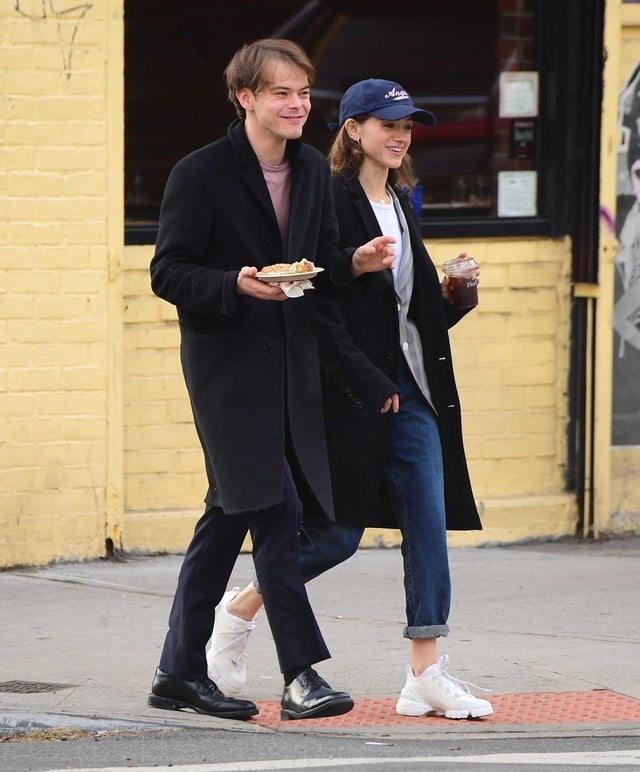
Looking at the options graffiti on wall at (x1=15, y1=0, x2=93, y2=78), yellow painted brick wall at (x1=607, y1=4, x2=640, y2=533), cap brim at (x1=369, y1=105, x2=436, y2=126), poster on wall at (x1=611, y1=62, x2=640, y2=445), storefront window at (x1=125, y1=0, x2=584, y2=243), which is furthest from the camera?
yellow painted brick wall at (x1=607, y1=4, x2=640, y2=533)

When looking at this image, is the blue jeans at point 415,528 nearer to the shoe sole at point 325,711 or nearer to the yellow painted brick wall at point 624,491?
the shoe sole at point 325,711

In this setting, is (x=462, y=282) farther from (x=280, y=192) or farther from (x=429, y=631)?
(x=429, y=631)

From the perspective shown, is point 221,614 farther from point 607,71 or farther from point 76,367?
point 607,71

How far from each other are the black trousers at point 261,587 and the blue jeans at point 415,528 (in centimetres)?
30

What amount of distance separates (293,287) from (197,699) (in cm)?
133

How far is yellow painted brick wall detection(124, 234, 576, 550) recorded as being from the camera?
8.16 meters

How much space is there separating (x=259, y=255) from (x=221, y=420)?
1.62ft

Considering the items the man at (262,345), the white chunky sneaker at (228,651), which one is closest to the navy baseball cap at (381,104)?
the man at (262,345)

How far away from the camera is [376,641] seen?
21.5 feet

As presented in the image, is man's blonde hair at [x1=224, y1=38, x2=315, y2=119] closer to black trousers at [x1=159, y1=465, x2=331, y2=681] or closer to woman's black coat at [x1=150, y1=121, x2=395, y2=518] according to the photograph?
woman's black coat at [x1=150, y1=121, x2=395, y2=518]

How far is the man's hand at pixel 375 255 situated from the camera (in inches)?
203

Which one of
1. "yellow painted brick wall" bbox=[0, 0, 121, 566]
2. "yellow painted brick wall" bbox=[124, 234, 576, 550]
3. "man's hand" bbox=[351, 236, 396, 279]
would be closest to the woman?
"man's hand" bbox=[351, 236, 396, 279]

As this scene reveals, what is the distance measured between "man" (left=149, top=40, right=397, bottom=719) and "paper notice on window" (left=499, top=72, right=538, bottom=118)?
140 inches

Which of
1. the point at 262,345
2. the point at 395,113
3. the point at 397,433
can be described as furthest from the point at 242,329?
the point at 395,113
